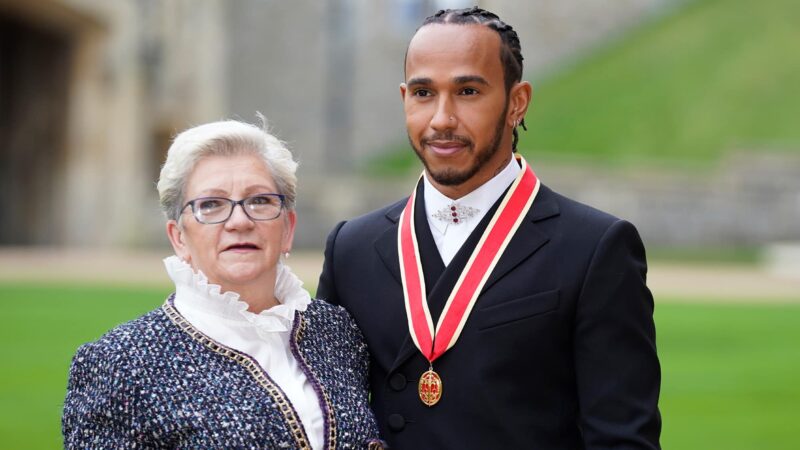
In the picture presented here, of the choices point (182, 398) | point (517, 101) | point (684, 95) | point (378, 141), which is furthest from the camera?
point (378, 141)

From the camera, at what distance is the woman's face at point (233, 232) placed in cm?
282

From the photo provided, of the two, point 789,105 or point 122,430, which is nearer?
point 122,430

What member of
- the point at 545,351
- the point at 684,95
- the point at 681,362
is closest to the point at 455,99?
the point at 545,351

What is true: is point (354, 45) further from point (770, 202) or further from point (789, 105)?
point (770, 202)

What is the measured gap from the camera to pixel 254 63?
3509 cm

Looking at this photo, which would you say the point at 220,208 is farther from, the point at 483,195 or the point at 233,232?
the point at 483,195

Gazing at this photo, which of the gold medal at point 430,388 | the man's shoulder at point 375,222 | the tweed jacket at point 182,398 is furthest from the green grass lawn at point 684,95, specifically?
the tweed jacket at point 182,398

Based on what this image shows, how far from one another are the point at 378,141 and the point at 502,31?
110ft

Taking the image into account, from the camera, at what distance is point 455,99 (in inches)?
110

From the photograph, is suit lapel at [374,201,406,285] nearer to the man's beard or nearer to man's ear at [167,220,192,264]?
the man's beard

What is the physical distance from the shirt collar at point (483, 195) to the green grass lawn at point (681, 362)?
316cm

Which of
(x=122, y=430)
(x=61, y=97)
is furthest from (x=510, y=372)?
(x=61, y=97)

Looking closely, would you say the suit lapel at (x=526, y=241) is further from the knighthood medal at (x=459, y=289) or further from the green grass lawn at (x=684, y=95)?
the green grass lawn at (x=684, y=95)

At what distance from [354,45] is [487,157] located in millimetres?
34162
